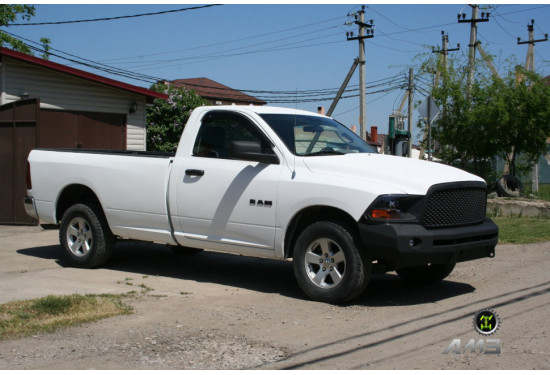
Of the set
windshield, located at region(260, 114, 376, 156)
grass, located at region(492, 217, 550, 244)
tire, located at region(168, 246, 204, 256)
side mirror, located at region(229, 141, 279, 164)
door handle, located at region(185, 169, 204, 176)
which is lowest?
tire, located at region(168, 246, 204, 256)

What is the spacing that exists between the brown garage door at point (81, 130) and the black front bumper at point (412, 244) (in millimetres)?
10183

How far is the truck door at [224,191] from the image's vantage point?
743 centimetres

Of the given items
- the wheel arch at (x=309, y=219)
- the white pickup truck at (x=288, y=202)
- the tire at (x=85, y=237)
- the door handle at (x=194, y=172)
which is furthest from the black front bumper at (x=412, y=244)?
the tire at (x=85, y=237)

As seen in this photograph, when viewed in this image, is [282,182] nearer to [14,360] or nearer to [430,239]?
[430,239]

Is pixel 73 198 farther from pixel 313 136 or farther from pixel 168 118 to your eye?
pixel 168 118

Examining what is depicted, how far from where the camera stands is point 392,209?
6586 millimetres

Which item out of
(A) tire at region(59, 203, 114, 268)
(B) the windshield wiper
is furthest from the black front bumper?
(A) tire at region(59, 203, 114, 268)

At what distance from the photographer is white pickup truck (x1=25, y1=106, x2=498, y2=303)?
6.66 m

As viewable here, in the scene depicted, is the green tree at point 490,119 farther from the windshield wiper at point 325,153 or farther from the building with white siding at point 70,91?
the windshield wiper at point 325,153

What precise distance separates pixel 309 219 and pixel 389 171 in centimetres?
100

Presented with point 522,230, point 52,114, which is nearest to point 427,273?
point 522,230

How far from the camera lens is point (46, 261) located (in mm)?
9820

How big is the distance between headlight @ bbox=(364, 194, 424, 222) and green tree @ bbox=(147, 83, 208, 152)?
1766 cm

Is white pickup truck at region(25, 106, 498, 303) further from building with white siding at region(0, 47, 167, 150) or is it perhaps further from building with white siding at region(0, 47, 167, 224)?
building with white siding at region(0, 47, 167, 150)
